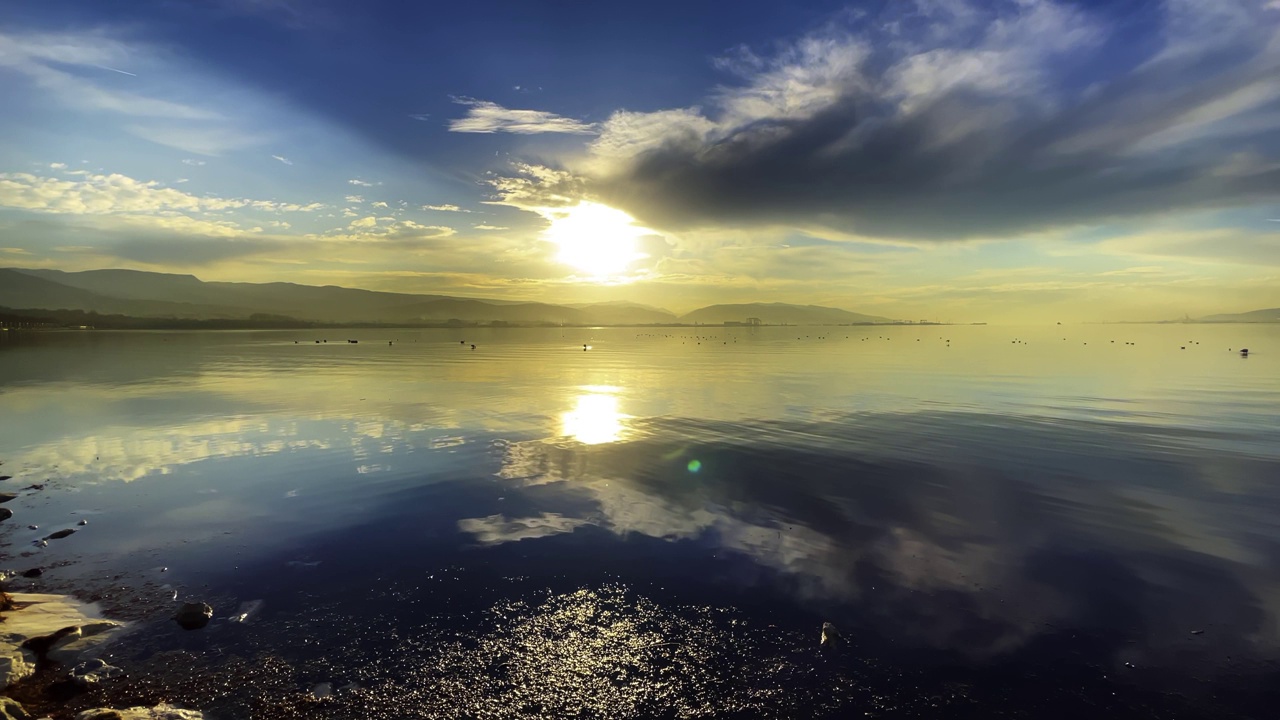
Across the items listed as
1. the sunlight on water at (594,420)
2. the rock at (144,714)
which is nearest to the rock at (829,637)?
the rock at (144,714)

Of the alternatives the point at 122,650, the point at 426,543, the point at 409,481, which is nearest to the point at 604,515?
the point at 426,543

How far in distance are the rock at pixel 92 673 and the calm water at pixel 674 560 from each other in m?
0.37

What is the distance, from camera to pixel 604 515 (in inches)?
668

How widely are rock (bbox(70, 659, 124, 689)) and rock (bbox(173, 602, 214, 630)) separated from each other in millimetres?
1311

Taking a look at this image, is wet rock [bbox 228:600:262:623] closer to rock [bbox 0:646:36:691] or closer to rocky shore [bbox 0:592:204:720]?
rocky shore [bbox 0:592:204:720]

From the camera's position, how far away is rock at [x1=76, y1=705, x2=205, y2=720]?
7.79 m

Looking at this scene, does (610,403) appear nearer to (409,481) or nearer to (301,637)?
(409,481)

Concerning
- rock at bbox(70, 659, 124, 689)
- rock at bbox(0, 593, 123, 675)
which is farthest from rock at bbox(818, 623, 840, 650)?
rock at bbox(0, 593, 123, 675)

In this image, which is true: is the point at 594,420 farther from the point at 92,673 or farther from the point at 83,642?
the point at 92,673

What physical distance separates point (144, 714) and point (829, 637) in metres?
10.4

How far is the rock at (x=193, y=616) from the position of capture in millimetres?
10734

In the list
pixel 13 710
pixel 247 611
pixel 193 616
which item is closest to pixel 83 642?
pixel 193 616

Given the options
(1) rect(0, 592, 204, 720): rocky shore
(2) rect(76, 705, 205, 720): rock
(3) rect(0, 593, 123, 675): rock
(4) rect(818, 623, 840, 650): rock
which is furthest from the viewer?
(4) rect(818, 623, 840, 650): rock

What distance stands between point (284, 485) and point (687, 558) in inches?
561
